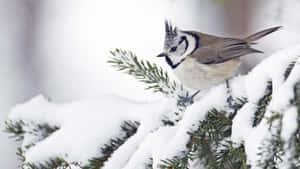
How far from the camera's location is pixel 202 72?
1.88m

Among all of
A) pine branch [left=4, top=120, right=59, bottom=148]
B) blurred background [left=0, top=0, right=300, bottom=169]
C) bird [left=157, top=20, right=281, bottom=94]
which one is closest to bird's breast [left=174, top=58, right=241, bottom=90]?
bird [left=157, top=20, right=281, bottom=94]

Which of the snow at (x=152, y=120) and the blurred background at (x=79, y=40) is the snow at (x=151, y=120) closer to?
the snow at (x=152, y=120)

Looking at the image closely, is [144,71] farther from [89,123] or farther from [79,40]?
[79,40]

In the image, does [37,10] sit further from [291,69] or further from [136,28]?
[291,69]

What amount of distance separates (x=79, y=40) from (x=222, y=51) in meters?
4.24

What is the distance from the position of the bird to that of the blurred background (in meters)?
2.48

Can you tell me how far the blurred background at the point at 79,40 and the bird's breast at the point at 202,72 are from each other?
8.49 feet

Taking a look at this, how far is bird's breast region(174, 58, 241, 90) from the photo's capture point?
1802 millimetres

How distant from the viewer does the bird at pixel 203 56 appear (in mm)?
1834

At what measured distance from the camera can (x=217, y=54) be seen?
6.41 feet

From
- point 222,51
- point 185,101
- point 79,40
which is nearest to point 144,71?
point 185,101

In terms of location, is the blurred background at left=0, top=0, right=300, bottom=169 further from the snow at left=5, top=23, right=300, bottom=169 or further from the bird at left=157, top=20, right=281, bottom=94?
the snow at left=5, top=23, right=300, bottom=169

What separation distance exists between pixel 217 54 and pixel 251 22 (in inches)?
95.0

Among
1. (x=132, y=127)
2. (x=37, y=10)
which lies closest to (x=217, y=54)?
(x=132, y=127)
